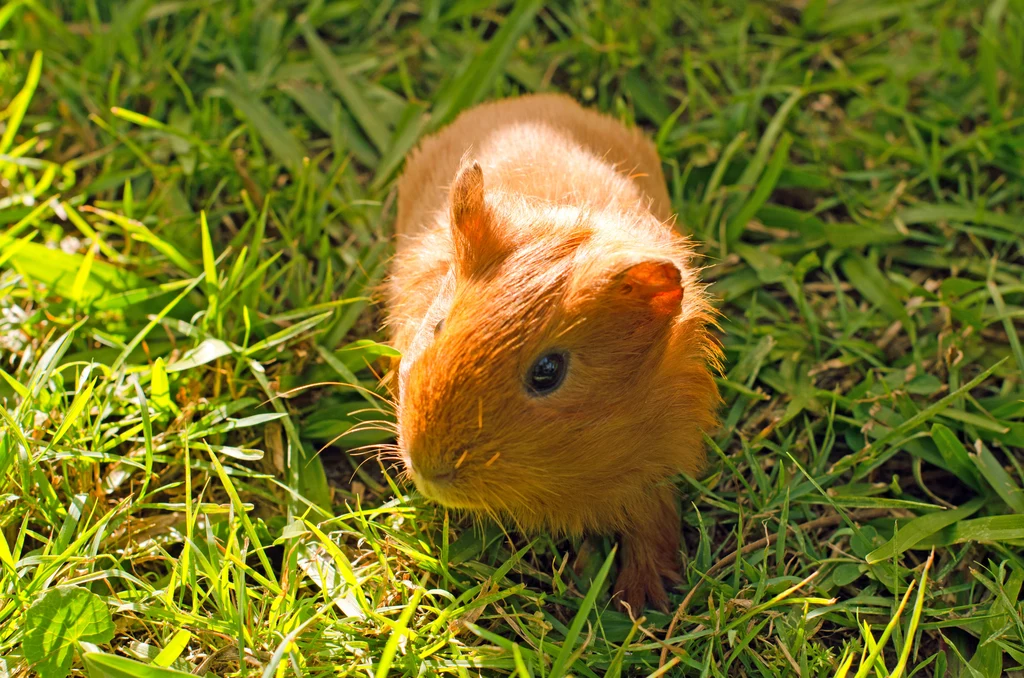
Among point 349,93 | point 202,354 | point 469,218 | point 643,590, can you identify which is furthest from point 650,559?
point 349,93

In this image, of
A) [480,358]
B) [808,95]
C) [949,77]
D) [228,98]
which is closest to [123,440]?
[480,358]

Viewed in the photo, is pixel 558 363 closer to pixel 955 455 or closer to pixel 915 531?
pixel 915 531

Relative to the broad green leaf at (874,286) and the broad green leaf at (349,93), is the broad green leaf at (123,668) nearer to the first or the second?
the broad green leaf at (349,93)

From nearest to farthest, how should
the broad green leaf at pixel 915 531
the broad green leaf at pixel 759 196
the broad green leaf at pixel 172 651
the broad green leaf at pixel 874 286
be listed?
1. the broad green leaf at pixel 172 651
2. the broad green leaf at pixel 915 531
3. the broad green leaf at pixel 874 286
4. the broad green leaf at pixel 759 196

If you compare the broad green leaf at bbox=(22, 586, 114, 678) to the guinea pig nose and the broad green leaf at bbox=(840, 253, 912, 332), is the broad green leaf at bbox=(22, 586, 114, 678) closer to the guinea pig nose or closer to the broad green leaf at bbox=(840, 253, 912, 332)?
the guinea pig nose

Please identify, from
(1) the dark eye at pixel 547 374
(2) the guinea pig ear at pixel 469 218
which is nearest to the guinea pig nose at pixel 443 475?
(1) the dark eye at pixel 547 374
